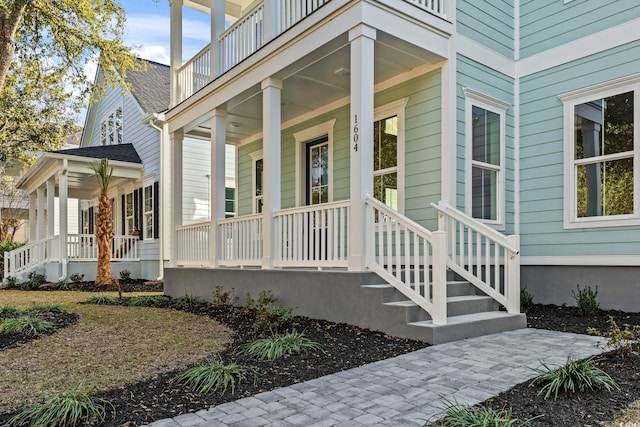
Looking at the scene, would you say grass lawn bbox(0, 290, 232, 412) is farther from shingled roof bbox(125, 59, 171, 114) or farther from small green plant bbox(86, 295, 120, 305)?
shingled roof bbox(125, 59, 171, 114)

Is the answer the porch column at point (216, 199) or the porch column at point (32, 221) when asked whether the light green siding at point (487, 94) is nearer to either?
the porch column at point (216, 199)

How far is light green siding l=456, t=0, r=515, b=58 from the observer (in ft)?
22.4

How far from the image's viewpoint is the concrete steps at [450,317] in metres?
4.68

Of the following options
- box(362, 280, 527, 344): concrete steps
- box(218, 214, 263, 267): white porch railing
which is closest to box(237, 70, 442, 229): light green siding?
box(362, 280, 527, 344): concrete steps

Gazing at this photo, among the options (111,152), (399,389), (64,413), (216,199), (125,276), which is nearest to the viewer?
(64,413)

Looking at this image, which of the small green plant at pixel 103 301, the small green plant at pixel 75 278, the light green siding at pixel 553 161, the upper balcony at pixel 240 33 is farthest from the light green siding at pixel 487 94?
the small green plant at pixel 75 278

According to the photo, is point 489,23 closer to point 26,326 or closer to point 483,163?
point 483,163

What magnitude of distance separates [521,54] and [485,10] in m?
0.99

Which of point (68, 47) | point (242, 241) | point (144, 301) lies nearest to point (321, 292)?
point (242, 241)

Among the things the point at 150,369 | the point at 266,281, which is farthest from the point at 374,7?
the point at 150,369

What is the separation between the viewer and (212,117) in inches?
344

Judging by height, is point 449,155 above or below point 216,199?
above

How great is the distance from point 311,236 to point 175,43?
6163 mm

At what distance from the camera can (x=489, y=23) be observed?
7.18 meters
